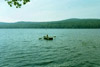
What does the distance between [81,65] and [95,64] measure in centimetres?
225

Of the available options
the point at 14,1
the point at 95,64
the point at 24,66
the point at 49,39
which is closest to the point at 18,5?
the point at 14,1

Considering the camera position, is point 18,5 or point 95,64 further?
point 95,64

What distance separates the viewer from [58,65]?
66.2ft

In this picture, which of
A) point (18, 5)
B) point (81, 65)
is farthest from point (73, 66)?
point (18, 5)

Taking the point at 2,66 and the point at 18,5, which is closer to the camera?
the point at 18,5

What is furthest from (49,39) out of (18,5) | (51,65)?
(18,5)

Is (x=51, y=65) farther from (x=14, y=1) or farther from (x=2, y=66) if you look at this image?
(x=14, y=1)

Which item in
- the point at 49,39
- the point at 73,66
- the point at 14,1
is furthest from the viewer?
the point at 49,39

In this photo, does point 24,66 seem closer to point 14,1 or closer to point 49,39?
point 14,1

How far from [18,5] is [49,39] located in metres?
50.2

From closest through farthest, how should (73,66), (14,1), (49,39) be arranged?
(14,1)
(73,66)
(49,39)

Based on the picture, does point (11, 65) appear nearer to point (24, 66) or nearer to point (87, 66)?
point (24, 66)

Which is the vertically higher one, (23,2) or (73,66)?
(23,2)

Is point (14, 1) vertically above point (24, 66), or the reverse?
point (14, 1)
